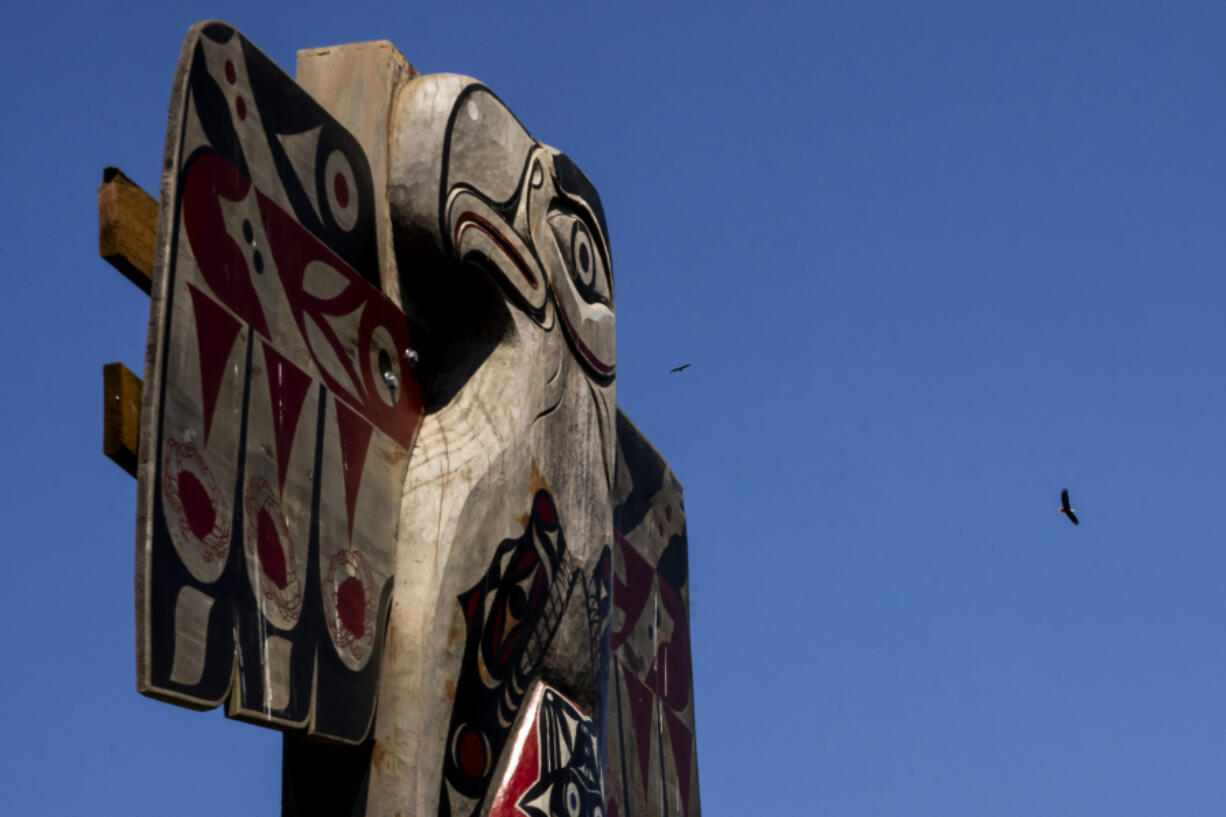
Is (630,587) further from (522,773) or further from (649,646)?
(522,773)

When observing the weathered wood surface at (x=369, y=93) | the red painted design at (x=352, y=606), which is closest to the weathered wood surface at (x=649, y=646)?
the weathered wood surface at (x=369, y=93)

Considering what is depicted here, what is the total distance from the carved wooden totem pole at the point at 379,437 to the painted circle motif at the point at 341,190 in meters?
0.01

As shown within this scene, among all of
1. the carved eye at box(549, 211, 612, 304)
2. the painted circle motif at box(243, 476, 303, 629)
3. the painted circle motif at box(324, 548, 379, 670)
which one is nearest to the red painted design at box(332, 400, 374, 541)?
the painted circle motif at box(324, 548, 379, 670)

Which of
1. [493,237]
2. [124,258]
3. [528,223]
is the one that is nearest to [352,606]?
[124,258]

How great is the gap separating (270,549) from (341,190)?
145cm

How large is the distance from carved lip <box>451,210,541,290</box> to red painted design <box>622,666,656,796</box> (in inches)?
110

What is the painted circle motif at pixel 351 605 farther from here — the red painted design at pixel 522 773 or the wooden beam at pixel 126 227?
the wooden beam at pixel 126 227

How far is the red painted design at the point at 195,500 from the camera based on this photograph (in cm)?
499

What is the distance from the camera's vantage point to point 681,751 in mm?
9617

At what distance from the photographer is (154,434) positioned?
16.2ft

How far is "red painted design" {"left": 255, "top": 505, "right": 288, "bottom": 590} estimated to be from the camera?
17.7 feet

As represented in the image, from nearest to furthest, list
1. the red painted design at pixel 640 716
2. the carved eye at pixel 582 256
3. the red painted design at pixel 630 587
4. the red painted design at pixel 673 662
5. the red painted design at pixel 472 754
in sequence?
the red painted design at pixel 472 754 < the carved eye at pixel 582 256 < the red painted design at pixel 640 716 < the red painted design at pixel 630 587 < the red painted design at pixel 673 662

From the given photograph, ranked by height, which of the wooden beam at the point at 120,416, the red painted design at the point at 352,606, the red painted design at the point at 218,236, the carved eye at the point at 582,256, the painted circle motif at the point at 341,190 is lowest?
the red painted design at the point at 352,606

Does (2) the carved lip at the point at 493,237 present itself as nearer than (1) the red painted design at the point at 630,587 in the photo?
Yes
